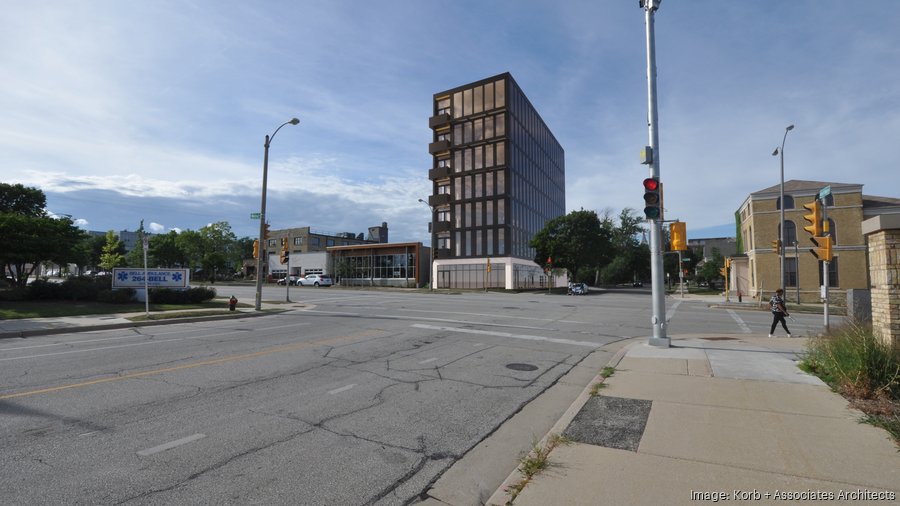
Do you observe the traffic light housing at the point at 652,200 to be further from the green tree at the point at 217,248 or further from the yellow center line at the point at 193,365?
the green tree at the point at 217,248

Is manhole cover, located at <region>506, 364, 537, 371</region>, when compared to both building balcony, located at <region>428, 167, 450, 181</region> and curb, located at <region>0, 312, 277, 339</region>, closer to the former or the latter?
curb, located at <region>0, 312, 277, 339</region>

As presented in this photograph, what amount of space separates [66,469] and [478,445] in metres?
3.85

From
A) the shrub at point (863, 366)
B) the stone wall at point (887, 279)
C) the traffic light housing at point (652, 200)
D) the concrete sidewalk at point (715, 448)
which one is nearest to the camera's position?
the concrete sidewalk at point (715, 448)

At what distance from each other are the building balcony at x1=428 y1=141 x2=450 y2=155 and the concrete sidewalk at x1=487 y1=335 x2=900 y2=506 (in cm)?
5684

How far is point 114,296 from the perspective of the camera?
21578 mm

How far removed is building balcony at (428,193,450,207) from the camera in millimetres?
60259

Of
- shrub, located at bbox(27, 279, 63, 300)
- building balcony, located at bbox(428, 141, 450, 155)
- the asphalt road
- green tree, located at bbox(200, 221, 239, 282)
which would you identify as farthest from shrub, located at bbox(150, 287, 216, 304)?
green tree, located at bbox(200, 221, 239, 282)

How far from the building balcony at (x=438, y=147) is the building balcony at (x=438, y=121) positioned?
2.55 metres

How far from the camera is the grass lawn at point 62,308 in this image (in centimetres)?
1715

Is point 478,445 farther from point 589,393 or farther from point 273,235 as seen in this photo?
point 273,235

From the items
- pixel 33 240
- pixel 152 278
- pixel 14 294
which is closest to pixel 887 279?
pixel 152 278

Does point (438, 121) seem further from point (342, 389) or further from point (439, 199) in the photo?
point (342, 389)

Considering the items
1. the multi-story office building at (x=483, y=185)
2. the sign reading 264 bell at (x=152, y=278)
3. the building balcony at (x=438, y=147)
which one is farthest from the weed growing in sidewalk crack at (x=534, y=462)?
the building balcony at (x=438, y=147)

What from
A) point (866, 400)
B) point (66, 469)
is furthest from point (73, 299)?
point (866, 400)
